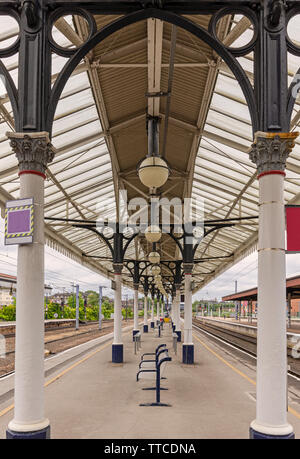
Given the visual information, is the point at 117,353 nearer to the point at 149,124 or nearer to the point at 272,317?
the point at 149,124

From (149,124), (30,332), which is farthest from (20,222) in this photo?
(149,124)

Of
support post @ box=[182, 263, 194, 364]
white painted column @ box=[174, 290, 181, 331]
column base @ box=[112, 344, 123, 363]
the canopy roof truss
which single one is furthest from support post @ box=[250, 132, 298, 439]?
white painted column @ box=[174, 290, 181, 331]

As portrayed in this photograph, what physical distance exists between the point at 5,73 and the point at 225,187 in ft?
32.8

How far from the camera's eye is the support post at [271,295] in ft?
16.1

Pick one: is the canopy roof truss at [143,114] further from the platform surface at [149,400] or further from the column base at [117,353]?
the platform surface at [149,400]

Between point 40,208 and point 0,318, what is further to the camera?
point 0,318

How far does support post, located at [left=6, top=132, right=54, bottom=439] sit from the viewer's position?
493 cm

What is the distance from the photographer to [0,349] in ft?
75.9

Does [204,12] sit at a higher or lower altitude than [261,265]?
higher

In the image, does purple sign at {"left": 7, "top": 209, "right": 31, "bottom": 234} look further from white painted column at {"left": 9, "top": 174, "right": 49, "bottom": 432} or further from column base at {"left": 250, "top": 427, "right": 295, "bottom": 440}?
column base at {"left": 250, "top": 427, "right": 295, "bottom": 440}

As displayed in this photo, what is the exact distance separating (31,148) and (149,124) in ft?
14.7

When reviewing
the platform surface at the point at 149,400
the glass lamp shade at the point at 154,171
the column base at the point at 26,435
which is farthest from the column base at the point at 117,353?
the column base at the point at 26,435
